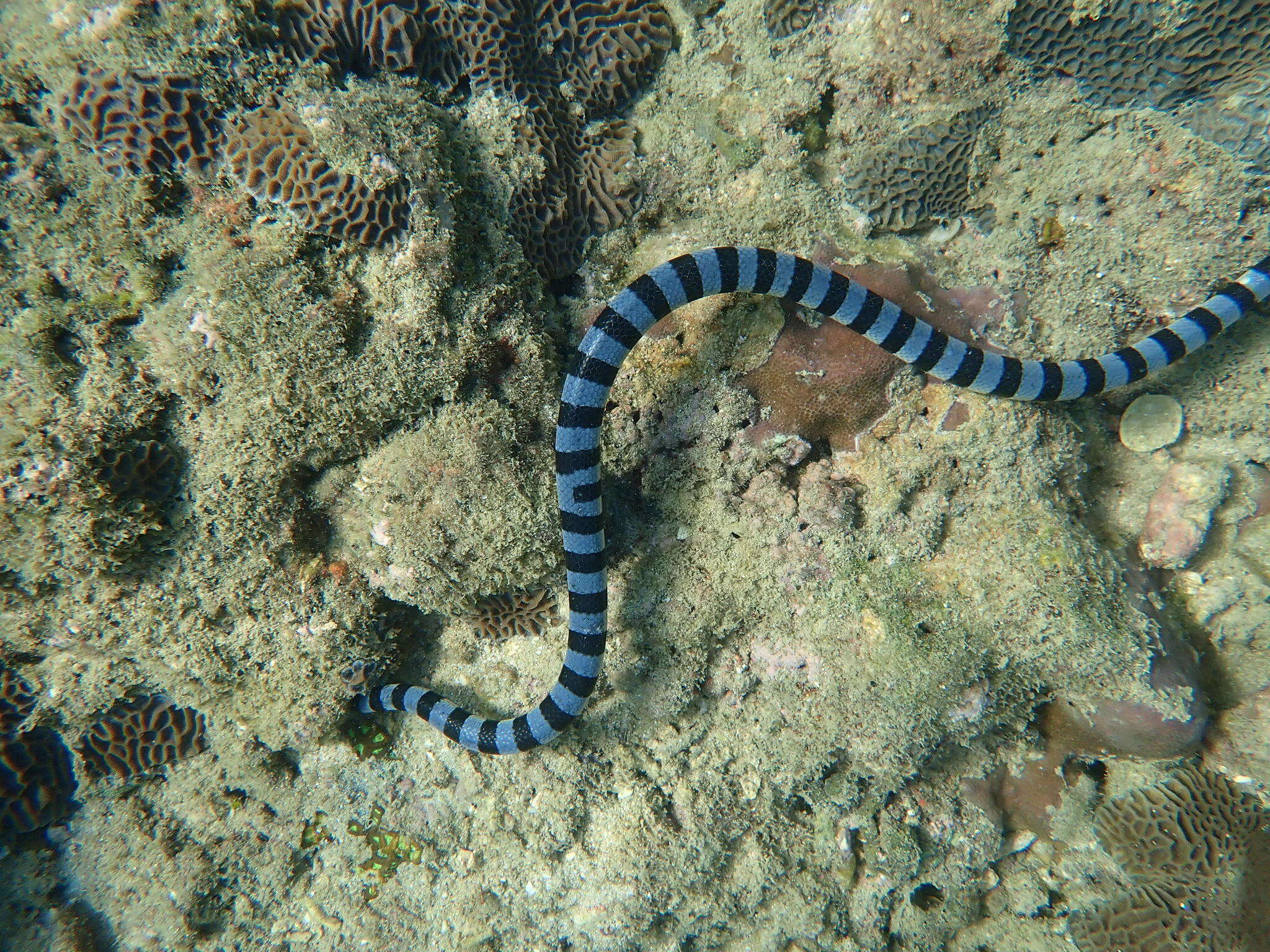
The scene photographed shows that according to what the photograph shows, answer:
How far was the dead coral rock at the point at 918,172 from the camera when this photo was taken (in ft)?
9.43

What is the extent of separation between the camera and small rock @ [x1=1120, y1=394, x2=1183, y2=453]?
323cm

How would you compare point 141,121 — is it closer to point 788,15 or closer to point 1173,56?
point 788,15

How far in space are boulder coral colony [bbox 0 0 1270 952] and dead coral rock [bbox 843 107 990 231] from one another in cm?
1

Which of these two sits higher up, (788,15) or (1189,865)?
(788,15)

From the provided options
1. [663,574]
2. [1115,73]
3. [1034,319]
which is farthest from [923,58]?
[663,574]

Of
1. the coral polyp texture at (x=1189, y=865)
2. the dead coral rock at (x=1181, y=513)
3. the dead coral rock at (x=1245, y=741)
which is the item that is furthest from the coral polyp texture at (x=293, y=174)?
the dead coral rock at (x=1245, y=741)

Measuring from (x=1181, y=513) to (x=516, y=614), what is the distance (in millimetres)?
3834

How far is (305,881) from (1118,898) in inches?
196

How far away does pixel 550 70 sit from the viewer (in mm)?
3037

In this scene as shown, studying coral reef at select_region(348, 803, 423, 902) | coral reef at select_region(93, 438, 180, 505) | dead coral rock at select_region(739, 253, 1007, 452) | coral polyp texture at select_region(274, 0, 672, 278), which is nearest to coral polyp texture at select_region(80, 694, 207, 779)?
coral reef at select_region(348, 803, 423, 902)

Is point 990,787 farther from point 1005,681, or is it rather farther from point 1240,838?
point 1240,838

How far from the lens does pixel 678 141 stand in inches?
121

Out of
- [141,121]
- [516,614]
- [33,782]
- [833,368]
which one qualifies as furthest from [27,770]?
[833,368]

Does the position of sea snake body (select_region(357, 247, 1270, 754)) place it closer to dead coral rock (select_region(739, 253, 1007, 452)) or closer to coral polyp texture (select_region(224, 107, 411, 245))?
dead coral rock (select_region(739, 253, 1007, 452))
